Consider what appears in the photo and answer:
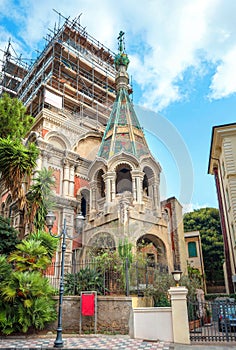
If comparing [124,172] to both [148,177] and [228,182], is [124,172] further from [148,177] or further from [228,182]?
[228,182]

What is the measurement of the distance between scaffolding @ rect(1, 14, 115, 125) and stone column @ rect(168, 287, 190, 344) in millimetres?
18210

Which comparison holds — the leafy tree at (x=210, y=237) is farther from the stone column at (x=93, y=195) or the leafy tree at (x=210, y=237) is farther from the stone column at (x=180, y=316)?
the stone column at (x=180, y=316)

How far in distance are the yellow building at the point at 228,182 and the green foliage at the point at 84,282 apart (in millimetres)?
9091

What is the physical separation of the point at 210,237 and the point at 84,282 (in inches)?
1009

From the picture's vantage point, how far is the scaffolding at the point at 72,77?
2691cm

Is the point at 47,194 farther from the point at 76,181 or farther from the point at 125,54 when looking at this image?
the point at 125,54

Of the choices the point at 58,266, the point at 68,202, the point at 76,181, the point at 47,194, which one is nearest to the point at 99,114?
the point at 76,181

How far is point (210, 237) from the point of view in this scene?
34156 millimetres

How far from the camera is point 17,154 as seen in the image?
47.9 ft

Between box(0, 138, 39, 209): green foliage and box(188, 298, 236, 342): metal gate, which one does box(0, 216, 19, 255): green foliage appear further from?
box(188, 298, 236, 342): metal gate

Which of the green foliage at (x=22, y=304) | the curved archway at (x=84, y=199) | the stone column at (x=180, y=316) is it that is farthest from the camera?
the curved archway at (x=84, y=199)

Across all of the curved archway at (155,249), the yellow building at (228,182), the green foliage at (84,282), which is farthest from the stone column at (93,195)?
the yellow building at (228,182)

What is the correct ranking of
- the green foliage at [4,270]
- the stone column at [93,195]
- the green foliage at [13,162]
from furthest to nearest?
the stone column at [93,195]
the green foliage at [13,162]
the green foliage at [4,270]

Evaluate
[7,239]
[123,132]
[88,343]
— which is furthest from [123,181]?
[88,343]
